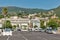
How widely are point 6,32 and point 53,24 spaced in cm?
9413

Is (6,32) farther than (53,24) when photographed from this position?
No

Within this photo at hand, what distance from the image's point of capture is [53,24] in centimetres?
15638

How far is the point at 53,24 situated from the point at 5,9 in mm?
29165

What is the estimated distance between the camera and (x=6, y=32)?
64250 mm

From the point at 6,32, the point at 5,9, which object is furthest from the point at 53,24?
the point at 6,32

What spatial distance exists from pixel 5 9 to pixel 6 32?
294 ft

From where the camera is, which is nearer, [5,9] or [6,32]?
[6,32]

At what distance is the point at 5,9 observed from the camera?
502ft

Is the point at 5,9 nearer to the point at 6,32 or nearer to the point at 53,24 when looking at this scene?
the point at 53,24

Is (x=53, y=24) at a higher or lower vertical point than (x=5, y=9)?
lower
